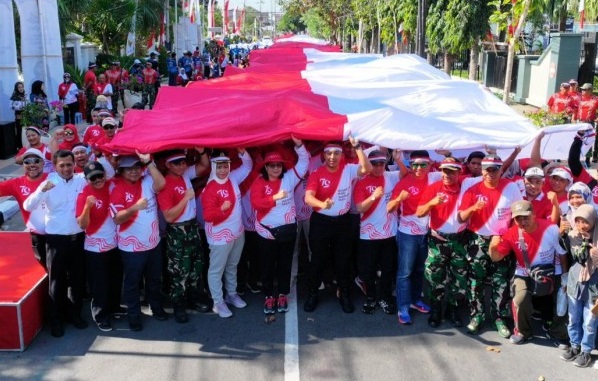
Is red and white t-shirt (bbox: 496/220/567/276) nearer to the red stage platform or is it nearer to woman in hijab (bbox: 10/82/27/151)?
the red stage platform

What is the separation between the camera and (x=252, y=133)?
5.62m

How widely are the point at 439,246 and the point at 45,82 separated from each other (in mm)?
12311

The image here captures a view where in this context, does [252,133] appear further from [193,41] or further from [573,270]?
[193,41]

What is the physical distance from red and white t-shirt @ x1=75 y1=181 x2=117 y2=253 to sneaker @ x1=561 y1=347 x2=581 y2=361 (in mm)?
3698

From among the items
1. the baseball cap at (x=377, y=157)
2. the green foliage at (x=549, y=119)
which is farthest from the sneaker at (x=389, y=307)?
the green foliage at (x=549, y=119)

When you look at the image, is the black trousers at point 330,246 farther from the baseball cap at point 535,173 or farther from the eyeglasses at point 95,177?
the eyeglasses at point 95,177

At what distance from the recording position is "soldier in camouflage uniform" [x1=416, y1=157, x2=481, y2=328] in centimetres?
501

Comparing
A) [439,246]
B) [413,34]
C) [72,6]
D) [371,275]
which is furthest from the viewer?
[413,34]

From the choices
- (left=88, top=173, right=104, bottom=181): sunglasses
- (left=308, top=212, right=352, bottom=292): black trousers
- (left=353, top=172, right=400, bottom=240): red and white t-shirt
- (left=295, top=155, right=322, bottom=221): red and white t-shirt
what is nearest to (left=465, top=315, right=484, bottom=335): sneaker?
(left=353, top=172, right=400, bottom=240): red and white t-shirt

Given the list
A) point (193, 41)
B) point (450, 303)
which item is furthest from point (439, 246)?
point (193, 41)

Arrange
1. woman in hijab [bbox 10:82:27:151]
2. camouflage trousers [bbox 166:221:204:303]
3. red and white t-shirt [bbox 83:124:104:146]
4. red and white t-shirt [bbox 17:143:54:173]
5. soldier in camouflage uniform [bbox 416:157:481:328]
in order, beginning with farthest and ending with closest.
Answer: woman in hijab [bbox 10:82:27:151], red and white t-shirt [bbox 83:124:104:146], red and white t-shirt [bbox 17:143:54:173], camouflage trousers [bbox 166:221:204:303], soldier in camouflage uniform [bbox 416:157:481:328]

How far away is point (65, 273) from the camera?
16.6 feet

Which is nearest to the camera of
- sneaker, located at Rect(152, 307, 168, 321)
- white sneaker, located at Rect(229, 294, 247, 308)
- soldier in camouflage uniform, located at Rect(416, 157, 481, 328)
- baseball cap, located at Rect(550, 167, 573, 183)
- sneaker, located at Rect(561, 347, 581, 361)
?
sneaker, located at Rect(561, 347, 581, 361)

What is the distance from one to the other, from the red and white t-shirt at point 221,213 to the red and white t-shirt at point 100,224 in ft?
2.57
